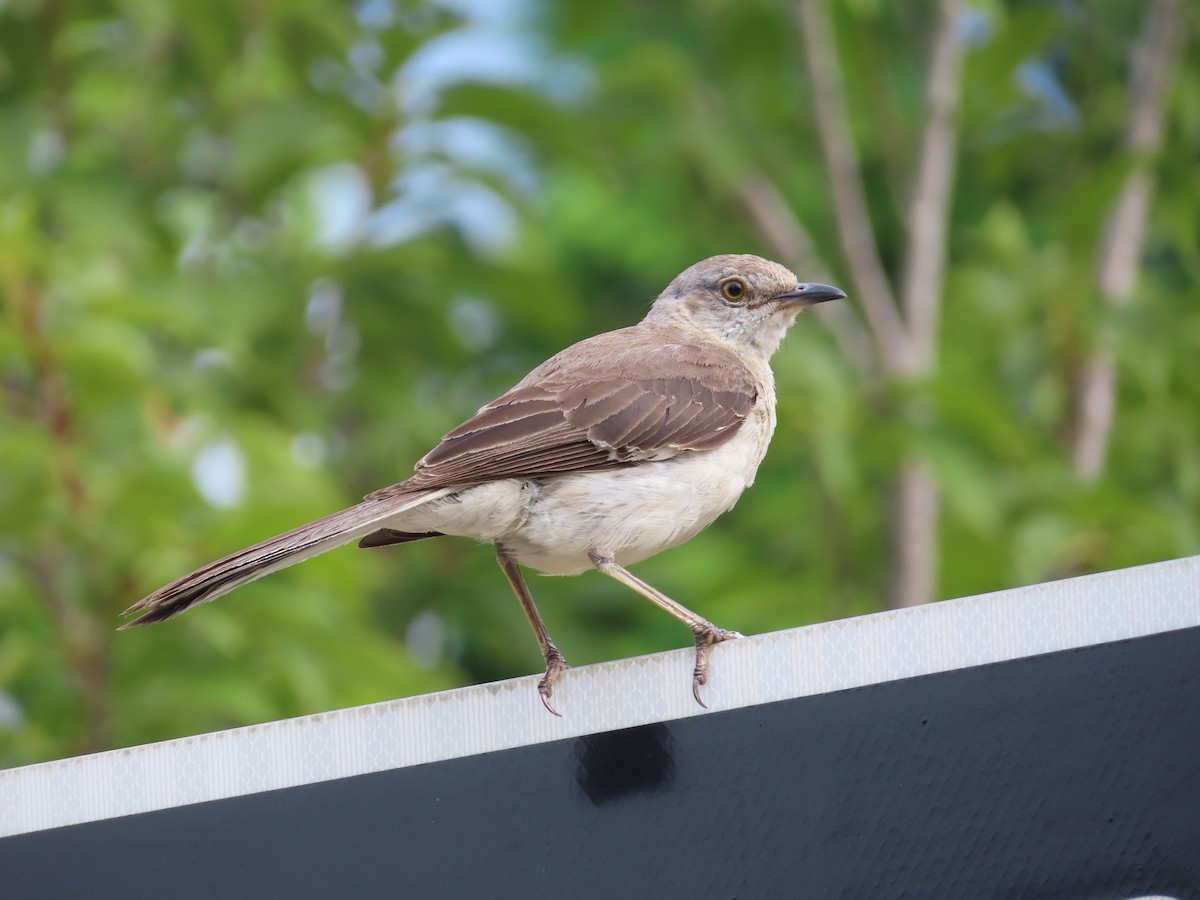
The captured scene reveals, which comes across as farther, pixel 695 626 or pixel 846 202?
pixel 846 202

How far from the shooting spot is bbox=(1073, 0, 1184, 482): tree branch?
5.21 meters

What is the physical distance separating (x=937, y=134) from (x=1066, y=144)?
63 centimetres

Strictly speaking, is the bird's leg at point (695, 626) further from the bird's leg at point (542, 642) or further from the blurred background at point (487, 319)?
the blurred background at point (487, 319)

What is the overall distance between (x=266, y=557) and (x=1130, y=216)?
160 inches

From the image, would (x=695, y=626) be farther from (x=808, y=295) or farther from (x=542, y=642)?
(x=808, y=295)

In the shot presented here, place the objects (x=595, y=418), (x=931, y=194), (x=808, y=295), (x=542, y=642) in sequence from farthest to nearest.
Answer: (x=931, y=194) → (x=808, y=295) → (x=595, y=418) → (x=542, y=642)

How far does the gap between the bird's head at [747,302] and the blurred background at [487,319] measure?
284 mm

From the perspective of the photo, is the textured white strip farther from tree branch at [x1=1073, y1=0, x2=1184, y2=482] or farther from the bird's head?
tree branch at [x1=1073, y1=0, x2=1184, y2=482]

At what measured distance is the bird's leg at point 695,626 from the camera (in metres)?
2.15

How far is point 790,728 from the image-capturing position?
6.99 feet

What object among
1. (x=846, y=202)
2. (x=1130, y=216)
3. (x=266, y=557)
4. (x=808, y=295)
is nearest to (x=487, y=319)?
(x=846, y=202)

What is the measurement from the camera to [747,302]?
14.0ft

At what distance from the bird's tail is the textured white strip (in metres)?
0.26

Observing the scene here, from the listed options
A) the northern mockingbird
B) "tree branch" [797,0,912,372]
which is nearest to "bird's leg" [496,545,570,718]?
the northern mockingbird
